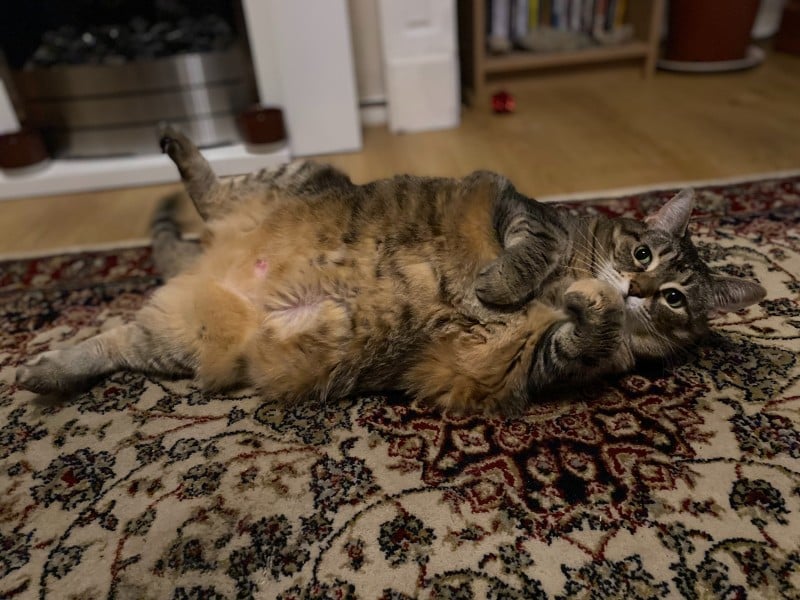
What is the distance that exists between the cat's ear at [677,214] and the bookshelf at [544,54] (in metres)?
2.03

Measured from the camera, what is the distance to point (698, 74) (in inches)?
132

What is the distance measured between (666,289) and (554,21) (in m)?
2.62

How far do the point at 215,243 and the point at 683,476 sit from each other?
1.12 meters

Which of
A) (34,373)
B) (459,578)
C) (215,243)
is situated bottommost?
(459,578)

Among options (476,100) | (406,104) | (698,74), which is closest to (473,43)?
(476,100)

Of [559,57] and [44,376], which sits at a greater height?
[559,57]

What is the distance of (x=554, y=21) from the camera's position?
3.34 m

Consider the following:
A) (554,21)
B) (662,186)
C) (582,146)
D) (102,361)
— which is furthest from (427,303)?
(554,21)

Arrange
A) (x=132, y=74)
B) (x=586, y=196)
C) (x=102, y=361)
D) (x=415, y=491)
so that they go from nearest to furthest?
(x=415, y=491) < (x=102, y=361) < (x=586, y=196) < (x=132, y=74)

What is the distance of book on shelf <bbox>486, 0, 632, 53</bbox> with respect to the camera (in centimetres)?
324

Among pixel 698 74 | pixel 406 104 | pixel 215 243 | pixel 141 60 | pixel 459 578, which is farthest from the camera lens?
pixel 698 74

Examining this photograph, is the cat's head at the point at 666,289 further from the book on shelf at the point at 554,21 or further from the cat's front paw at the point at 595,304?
the book on shelf at the point at 554,21

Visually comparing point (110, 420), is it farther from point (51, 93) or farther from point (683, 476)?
point (51, 93)

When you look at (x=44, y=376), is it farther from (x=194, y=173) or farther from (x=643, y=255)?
(x=643, y=255)
